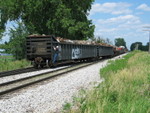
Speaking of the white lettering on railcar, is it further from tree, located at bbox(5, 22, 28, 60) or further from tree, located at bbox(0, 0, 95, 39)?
tree, located at bbox(0, 0, 95, 39)

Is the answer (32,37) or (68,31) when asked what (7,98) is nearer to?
(32,37)

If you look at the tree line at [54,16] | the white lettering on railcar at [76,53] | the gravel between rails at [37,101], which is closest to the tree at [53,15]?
the tree line at [54,16]

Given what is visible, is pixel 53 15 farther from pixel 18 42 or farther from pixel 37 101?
pixel 37 101

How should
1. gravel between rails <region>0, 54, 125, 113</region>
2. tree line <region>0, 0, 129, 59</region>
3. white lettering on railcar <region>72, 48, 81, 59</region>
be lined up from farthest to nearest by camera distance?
1. tree line <region>0, 0, 129, 59</region>
2. white lettering on railcar <region>72, 48, 81, 59</region>
3. gravel between rails <region>0, 54, 125, 113</region>

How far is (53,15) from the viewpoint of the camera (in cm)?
4097

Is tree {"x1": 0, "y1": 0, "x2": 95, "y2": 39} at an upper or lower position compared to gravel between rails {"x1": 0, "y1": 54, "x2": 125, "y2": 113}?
upper

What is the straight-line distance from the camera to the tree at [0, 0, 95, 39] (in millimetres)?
39537

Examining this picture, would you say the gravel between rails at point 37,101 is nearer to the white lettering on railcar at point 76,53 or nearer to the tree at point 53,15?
the white lettering on railcar at point 76,53

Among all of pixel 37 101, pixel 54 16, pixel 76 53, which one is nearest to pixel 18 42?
pixel 76 53

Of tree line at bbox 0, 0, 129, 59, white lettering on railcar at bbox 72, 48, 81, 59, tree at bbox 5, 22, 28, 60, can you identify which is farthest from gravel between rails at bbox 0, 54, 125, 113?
tree line at bbox 0, 0, 129, 59

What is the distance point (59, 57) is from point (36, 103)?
52.6ft

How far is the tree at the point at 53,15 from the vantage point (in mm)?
39537

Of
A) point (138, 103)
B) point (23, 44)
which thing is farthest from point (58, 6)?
point (138, 103)

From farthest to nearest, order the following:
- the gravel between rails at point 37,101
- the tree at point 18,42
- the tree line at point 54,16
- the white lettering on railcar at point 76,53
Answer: the tree line at point 54,16
the tree at point 18,42
the white lettering on railcar at point 76,53
the gravel between rails at point 37,101
